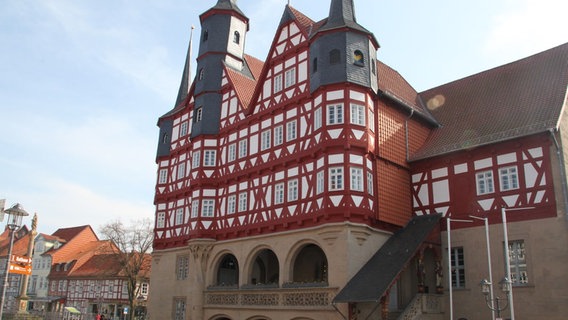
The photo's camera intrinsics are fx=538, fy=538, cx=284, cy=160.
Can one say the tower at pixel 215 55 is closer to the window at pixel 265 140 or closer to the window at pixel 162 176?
the window at pixel 265 140

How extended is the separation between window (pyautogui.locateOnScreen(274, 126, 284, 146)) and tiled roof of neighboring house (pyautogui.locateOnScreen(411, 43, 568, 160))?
714 centimetres

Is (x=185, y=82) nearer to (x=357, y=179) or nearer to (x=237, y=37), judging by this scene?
(x=237, y=37)

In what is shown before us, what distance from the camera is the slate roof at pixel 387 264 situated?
69.8 feet

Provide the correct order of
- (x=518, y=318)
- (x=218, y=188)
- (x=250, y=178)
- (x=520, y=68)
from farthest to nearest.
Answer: (x=218, y=188) → (x=250, y=178) → (x=520, y=68) → (x=518, y=318)

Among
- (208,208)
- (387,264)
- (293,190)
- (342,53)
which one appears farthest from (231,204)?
(387,264)

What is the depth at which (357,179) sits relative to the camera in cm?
2495

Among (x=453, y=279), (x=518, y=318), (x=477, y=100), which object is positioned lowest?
(x=518, y=318)

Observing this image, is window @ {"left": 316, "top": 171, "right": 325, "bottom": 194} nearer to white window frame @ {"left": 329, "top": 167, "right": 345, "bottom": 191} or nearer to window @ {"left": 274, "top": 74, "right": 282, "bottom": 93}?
white window frame @ {"left": 329, "top": 167, "right": 345, "bottom": 191}

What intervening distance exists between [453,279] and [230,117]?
1658 centimetres

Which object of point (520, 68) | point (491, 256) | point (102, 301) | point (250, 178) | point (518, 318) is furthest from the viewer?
point (102, 301)

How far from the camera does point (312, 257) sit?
2972cm

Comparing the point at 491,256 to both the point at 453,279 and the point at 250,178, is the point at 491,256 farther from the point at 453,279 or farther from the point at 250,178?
the point at 250,178

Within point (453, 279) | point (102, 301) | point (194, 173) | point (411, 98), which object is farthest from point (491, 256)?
point (102, 301)

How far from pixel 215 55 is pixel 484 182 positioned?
20009 mm
